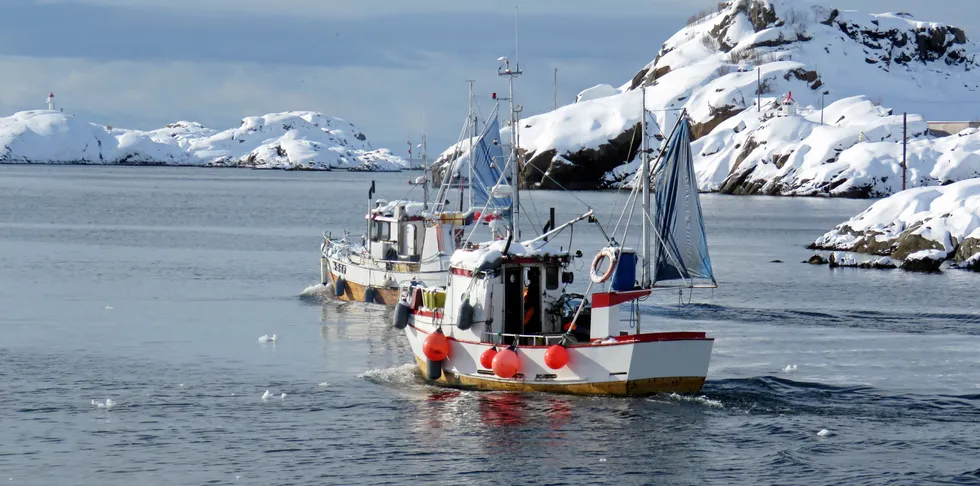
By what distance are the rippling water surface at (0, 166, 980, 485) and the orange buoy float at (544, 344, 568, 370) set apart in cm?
A: 89

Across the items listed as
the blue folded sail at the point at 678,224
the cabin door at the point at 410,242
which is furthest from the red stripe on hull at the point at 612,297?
the cabin door at the point at 410,242

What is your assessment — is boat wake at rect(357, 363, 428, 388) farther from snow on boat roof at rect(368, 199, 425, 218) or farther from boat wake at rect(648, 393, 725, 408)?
snow on boat roof at rect(368, 199, 425, 218)

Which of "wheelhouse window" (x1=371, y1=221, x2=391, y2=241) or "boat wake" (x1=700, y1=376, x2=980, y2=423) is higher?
"wheelhouse window" (x1=371, y1=221, x2=391, y2=241)

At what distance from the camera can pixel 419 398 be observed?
102 feet

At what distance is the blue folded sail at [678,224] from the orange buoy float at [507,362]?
3675 mm

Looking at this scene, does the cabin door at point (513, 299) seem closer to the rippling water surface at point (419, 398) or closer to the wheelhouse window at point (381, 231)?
the rippling water surface at point (419, 398)

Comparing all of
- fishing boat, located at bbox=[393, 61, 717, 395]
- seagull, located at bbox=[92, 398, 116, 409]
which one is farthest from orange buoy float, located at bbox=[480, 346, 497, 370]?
seagull, located at bbox=[92, 398, 116, 409]

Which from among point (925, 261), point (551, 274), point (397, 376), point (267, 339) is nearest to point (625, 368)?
point (551, 274)

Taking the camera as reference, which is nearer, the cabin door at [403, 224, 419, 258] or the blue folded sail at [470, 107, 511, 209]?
the cabin door at [403, 224, 419, 258]

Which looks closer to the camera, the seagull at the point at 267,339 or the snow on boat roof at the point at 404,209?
the seagull at the point at 267,339

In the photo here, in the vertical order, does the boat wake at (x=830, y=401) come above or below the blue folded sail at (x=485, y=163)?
below

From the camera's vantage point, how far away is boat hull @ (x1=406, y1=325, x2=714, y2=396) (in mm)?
28281

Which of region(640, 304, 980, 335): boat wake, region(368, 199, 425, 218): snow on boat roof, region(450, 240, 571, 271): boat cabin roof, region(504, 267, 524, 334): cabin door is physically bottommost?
region(640, 304, 980, 335): boat wake

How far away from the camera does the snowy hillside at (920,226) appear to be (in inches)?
2544
